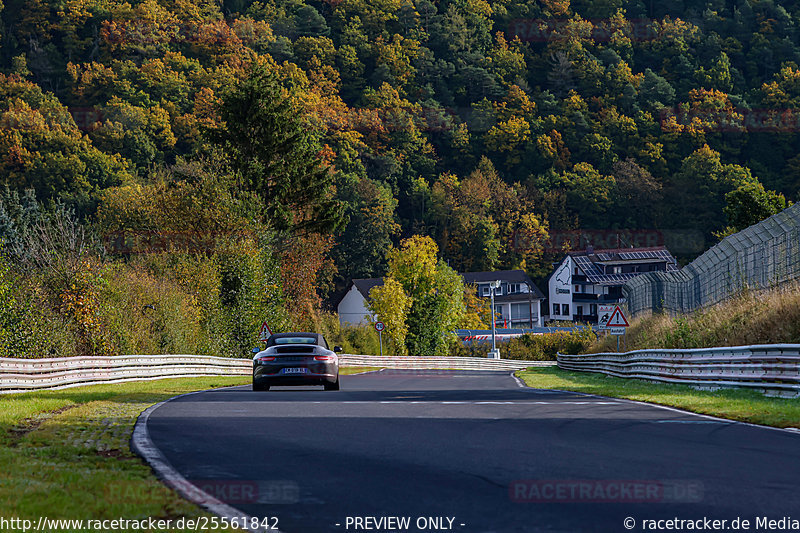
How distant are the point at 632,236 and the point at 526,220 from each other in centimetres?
1710

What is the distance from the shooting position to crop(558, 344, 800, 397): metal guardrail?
1628 centimetres

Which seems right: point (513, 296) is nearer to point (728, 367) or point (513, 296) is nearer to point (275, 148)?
point (275, 148)

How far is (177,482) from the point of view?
288 inches

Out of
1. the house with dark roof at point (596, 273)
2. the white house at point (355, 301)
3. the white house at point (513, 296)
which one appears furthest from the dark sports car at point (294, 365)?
the house with dark roof at point (596, 273)

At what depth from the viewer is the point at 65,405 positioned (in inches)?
678

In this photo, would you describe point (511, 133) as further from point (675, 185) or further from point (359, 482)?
point (359, 482)

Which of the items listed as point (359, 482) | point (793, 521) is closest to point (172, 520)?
point (359, 482)

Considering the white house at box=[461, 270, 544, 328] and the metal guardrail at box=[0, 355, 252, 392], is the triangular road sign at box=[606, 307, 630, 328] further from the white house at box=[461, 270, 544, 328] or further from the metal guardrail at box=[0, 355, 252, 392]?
the white house at box=[461, 270, 544, 328]

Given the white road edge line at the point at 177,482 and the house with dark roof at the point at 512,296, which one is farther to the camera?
the house with dark roof at the point at 512,296

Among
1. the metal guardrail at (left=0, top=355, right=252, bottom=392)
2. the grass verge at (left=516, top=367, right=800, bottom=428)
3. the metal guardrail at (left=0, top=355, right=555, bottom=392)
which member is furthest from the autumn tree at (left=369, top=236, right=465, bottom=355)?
the grass verge at (left=516, top=367, right=800, bottom=428)

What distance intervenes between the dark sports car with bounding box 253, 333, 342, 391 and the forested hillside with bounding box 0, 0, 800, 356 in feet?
236

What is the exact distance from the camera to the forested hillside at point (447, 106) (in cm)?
11706

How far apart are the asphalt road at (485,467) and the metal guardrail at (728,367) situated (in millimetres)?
3627

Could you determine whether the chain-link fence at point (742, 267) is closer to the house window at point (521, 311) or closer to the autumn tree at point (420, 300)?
the autumn tree at point (420, 300)
